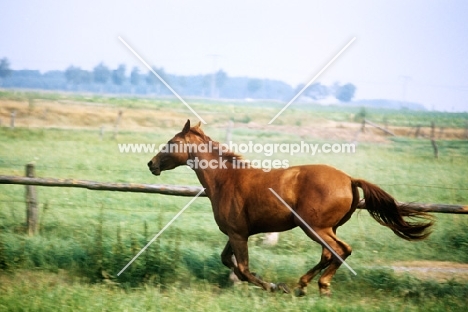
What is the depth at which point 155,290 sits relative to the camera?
213 inches

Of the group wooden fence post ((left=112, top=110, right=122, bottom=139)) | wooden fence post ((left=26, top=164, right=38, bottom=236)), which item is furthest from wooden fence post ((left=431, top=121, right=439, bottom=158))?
wooden fence post ((left=26, top=164, right=38, bottom=236))

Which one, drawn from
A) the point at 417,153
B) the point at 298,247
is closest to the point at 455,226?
the point at 298,247

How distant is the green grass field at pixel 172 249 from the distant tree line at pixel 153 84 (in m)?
1.43

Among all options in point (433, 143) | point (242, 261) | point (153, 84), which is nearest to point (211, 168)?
point (242, 261)

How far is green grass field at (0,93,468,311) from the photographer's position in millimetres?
5160

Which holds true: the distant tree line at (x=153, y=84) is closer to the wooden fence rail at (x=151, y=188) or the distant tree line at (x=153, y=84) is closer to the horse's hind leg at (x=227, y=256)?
the wooden fence rail at (x=151, y=188)

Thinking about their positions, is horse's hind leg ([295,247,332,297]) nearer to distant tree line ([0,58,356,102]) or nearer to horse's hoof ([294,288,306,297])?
horse's hoof ([294,288,306,297])

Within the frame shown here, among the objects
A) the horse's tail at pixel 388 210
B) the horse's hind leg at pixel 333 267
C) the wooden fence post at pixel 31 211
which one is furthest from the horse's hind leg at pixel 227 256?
the wooden fence post at pixel 31 211

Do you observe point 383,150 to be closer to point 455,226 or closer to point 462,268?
point 455,226

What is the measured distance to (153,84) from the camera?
1480 centimetres

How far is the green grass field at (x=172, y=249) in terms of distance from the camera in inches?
203

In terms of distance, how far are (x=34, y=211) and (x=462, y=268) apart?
5330 millimetres

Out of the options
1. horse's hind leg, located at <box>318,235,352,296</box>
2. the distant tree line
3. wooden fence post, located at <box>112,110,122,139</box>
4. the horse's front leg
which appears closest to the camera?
horse's hind leg, located at <box>318,235,352,296</box>

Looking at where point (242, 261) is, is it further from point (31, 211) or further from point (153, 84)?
point (153, 84)
